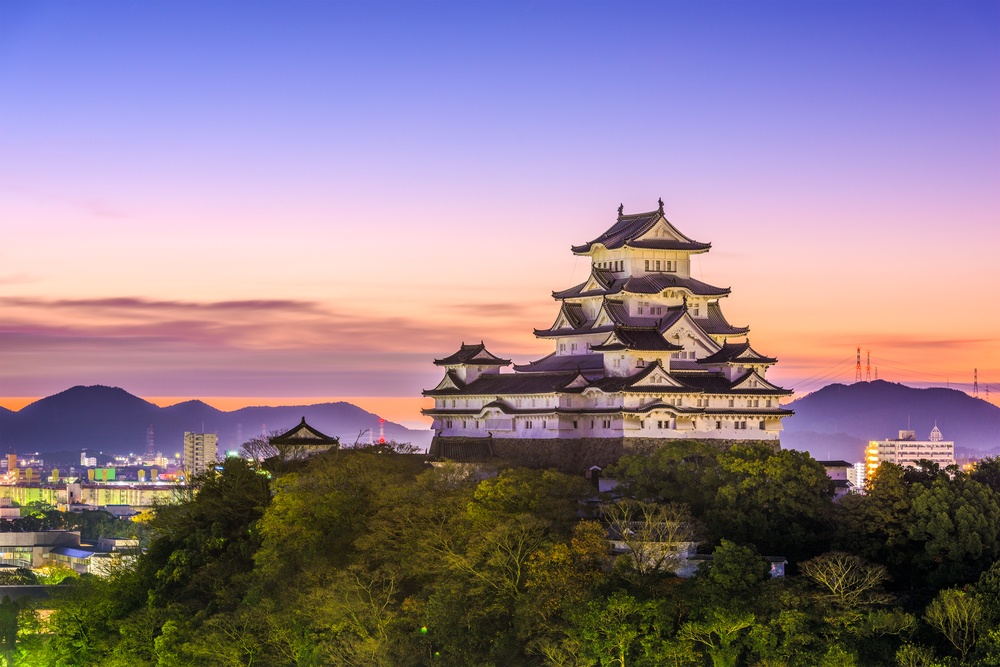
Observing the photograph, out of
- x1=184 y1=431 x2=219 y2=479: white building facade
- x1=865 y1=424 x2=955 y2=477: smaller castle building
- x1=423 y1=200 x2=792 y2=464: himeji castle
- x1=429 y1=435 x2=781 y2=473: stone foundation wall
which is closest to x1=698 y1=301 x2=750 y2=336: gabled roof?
x1=423 y1=200 x2=792 y2=464: himeji castle

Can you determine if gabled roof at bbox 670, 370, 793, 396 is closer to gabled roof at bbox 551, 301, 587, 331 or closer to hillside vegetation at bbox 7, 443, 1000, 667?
gabled roof at bbox 551, 301, 587, 331

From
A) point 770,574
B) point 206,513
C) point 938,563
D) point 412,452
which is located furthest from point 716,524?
point 206,513

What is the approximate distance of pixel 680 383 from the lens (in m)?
40.0

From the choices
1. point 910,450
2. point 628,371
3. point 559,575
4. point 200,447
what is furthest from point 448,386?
point 200,447

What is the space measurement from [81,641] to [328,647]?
9.99m

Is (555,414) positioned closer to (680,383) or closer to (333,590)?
(680,383)

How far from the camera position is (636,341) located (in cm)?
4034

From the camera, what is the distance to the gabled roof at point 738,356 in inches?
1619

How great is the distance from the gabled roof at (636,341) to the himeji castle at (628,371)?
4cm

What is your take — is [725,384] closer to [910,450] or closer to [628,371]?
[628,371]

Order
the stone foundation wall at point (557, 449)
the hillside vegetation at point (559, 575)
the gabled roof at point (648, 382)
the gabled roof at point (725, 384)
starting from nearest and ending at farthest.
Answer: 1. the hillside vegetation at point (559, 575)
2. the stone foundation wall at point (557, 449)
3. the gabled roof at point (648, 382)
4. the gabled roof at point (725, 384)

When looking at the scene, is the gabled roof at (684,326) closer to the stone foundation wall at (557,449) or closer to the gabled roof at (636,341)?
the gabled roof at (636,341)

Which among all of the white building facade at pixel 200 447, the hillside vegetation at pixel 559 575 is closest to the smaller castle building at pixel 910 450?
the white building facade at pixel 200 447

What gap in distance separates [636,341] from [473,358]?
5.83 m
